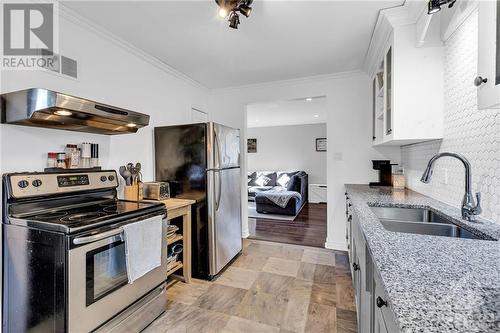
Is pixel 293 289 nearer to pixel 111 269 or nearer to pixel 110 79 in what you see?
pixel 111 269

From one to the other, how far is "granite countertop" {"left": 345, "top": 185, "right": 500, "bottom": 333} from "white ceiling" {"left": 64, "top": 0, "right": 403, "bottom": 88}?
70.6 inches

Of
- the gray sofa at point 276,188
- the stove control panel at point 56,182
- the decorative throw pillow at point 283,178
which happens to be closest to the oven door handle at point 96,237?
the stove control panel at point 56,182

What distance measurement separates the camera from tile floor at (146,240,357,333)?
182cm

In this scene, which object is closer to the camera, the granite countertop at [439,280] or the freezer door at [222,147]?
the granite countertop at [439,280]

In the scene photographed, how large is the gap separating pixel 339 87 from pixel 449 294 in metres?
3.16

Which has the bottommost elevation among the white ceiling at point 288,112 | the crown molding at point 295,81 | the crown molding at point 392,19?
the crown molding at point 392,19

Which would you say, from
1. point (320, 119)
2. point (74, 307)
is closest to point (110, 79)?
point (74, 307)

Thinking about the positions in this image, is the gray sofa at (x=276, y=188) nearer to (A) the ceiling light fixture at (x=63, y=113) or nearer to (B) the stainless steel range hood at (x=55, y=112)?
(B) the stainless steel range hood at (x=55, y=112)

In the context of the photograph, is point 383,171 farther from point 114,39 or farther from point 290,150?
point 290,150

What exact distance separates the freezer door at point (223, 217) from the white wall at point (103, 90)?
2.70 feet

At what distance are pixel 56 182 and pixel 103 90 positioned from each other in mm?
976

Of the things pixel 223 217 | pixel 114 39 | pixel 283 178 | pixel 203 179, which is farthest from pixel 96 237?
pixel 283 178

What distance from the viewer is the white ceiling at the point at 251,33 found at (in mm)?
1877

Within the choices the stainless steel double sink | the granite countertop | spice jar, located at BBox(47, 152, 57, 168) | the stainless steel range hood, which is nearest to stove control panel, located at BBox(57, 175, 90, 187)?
spice jar, located at BBox(47, 152, 57, 168)
